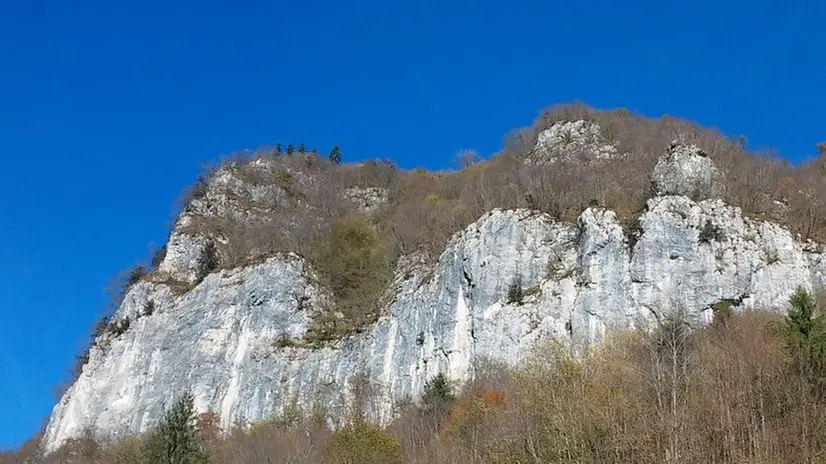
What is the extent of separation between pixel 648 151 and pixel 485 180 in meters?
10.2

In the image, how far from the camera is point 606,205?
42.5 metres

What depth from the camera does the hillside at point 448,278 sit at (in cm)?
3853

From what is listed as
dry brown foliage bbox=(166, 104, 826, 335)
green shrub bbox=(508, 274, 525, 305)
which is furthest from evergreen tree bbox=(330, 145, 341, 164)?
green shrub bbox=(508, 274, 525, 305)

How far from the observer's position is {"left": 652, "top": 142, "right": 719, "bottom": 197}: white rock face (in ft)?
137

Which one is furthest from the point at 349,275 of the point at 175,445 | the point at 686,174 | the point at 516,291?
the point at 175,445

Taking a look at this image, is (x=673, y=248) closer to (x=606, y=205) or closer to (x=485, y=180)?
(x=606, y=205)

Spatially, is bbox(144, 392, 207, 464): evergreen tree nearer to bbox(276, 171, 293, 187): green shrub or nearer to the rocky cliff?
the rocky cliff

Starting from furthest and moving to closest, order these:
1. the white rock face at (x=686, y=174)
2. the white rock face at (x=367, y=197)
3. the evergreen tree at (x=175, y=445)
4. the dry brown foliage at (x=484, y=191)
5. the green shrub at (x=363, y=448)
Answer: the white rock face at (x=367, y=197) → the dry brown foliage at (x=484, y=191) → the white rock face at (x=686, y=174) → the green shrub at (x=363, y=448) → the evergreen tree at (x=175, y=445)

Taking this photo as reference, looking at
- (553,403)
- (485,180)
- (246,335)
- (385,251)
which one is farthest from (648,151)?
(553,403)

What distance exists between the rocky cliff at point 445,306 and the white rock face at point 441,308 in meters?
0.07

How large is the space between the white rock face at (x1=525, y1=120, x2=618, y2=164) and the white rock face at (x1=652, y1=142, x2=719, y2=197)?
11.5m

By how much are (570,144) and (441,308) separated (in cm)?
2040

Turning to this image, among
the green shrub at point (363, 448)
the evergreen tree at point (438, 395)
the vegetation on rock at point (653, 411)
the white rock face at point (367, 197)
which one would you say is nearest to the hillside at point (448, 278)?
the evergreen tree at point (438, 395)

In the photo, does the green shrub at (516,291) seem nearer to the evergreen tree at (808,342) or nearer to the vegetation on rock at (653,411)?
the vegetation on rock at (653,411)
